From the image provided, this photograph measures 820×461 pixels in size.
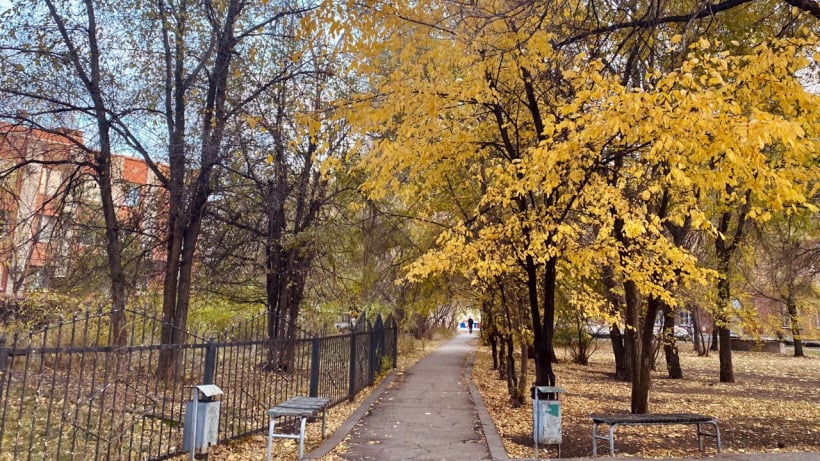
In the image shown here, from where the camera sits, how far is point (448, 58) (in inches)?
323

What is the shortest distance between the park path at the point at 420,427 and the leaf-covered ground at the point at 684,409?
53 cm

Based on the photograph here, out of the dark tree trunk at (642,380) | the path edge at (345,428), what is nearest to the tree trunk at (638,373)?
the dark tree trunk at (642,380)

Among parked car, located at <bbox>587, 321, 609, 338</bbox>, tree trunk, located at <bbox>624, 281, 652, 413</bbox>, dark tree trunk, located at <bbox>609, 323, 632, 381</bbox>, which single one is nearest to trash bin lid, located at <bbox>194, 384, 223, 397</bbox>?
tree trunk, located at <bbox>624, 281, 652, 413</bbox>

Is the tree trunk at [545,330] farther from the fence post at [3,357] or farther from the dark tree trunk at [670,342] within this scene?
the dark tree trunk at [670,342]

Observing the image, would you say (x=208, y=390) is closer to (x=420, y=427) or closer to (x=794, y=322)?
(x=420, y=427)

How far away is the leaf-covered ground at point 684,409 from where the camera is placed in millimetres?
8008

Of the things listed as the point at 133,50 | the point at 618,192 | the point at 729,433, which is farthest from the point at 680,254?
the point at 133,50

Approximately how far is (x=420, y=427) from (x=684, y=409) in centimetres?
633

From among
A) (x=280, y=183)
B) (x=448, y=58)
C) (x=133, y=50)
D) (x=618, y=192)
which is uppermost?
(x=133, y=50)

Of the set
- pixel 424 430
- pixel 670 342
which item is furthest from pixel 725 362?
pixel 424 430

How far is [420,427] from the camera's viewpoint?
8.96 metres

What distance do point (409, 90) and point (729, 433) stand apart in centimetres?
731

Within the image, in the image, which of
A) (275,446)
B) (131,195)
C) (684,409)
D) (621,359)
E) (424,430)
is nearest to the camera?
(275,446)

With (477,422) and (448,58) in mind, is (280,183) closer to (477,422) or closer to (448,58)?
(448,58)
